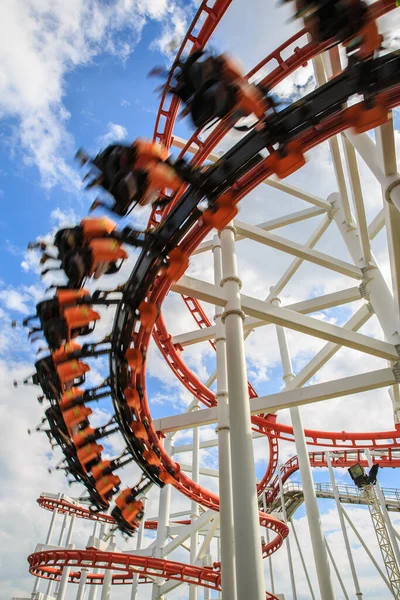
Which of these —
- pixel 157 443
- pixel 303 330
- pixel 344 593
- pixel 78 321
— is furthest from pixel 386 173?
pixel 344 593

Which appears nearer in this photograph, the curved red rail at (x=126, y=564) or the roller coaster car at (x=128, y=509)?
the roller coaster car at (x=128, y=509)

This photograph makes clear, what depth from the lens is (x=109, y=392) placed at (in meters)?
5.49

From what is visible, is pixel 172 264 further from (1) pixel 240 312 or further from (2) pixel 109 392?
(2) pixel 109 392

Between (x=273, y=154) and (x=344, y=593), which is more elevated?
(x=273, y=154)

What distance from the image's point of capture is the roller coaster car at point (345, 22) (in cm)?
248

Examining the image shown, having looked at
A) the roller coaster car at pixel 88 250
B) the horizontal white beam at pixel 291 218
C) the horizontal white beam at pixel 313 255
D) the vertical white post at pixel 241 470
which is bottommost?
the vertical white post at pixel 241 470

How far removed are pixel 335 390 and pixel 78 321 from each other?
9.37 ft

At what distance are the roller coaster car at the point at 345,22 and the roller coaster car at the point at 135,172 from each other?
1257mm

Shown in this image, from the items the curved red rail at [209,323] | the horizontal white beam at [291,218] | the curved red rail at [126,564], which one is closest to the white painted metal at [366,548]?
the curved red rail at [209,323]

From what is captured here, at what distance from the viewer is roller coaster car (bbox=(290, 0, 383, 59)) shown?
8.15ft

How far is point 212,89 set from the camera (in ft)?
8.92

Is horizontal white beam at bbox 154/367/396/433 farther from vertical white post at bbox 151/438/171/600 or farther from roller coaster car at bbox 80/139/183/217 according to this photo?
vertical white post at bbox 151/438/171/600

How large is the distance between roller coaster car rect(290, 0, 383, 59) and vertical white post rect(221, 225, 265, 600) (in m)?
2.43

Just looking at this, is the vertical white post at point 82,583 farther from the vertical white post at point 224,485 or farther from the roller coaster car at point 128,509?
the vertical white post at point 224,485
